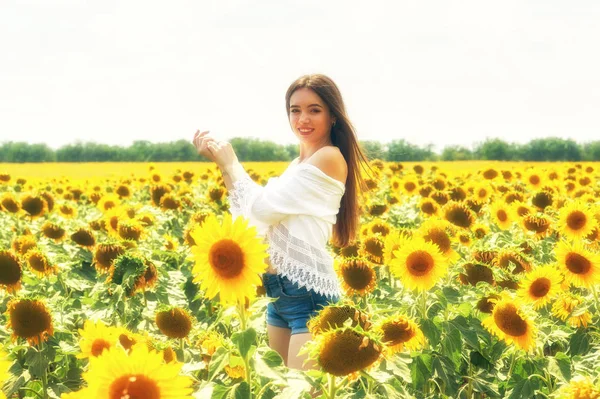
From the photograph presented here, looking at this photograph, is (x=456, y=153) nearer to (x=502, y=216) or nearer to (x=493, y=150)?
(x=493, y=150)

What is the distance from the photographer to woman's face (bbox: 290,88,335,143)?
3850 millimetres

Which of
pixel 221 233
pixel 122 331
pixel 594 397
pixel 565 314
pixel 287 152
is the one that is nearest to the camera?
pixel 594 397

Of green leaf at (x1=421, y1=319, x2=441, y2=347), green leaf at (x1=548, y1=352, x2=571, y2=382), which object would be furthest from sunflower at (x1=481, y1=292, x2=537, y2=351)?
green leaf at (x1=421, y1=319, x2=441, y2=347)

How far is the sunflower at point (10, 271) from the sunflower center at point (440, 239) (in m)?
2.42

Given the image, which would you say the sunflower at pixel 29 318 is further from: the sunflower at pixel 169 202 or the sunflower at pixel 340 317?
the sunflower at pixel 169 202

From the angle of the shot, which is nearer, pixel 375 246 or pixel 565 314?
pixel 565 314

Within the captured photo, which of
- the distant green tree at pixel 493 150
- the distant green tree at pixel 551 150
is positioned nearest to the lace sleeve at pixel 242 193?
the distant green tree at pixel 493 150

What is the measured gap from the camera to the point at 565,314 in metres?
3.95

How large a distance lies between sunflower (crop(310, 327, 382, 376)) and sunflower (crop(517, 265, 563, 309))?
2236 millimetres

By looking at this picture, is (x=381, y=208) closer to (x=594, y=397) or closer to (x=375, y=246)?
(x=375, y=246)

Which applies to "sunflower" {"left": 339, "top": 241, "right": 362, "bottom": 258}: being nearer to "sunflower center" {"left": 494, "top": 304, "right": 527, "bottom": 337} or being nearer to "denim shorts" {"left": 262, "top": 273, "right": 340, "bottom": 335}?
"denim shorts" {"left": 262, "top": 273, "right": 340, "bottom": 335}

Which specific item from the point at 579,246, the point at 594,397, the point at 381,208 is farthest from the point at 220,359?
the point at 381,208

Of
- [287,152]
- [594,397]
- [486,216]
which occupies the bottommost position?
[287,152]

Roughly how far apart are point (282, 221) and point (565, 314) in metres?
1.75
